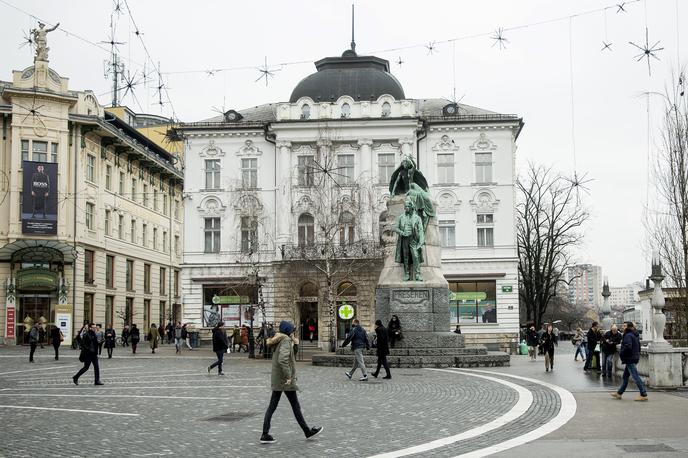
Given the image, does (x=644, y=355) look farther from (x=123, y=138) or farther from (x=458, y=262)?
(x=123, y=138)

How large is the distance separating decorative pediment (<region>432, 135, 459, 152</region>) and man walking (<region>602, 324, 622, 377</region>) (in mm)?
31434

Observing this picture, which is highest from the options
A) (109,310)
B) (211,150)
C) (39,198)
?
(211,150)

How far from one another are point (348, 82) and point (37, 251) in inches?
875

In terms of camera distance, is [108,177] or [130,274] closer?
[108,177]

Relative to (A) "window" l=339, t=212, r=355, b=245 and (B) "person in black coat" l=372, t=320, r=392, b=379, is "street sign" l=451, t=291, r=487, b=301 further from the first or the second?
(B) "person in black coat" l=372, t=320, r=392, b=379

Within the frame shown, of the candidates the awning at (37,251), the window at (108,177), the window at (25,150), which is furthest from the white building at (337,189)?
the window at (25,150)

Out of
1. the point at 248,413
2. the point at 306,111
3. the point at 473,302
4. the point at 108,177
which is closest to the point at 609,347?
the point at 248,413

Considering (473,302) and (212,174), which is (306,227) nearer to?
(212,174)

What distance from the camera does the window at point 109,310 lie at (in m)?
A: 55.3

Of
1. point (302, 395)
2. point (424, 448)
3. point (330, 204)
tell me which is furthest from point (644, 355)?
point (330, 204)

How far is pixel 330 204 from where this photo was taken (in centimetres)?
4753

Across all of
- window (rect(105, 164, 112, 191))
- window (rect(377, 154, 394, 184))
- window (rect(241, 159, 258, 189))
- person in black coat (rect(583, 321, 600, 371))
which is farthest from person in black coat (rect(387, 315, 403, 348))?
window (rect(105, 164, 112, 191))

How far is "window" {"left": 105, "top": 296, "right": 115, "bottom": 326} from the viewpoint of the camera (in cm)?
5528

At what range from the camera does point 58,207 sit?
49.1 meters
